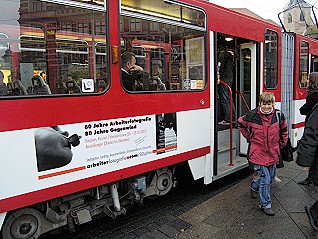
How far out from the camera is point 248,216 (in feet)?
13.3

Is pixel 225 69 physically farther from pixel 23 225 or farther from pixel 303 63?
pixel 23 225

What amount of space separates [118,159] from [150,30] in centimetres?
149

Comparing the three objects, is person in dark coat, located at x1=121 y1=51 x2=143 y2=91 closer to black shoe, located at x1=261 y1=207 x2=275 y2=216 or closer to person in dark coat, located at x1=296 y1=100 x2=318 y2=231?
person in dark coat, located at x1=296 y1=100 x2=318 y2=231

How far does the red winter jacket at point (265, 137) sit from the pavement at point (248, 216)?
0.68m

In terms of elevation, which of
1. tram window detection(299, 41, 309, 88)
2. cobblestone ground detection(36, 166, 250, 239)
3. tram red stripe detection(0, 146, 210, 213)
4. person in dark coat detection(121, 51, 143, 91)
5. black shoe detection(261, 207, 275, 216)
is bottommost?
cobblestone ground detection(36, 166, 250, 239)

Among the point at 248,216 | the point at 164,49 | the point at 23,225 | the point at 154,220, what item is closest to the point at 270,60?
the point at 164,49

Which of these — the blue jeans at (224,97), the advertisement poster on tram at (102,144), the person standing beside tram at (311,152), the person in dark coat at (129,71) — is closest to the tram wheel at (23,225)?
the advertisement poster on tram at (102,144)

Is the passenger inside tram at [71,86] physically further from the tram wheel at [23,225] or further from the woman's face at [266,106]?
the woman's face at [266,106]

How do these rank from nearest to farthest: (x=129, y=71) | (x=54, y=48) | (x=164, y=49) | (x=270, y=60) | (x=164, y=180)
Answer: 1. (x=54, y=48)
2. (x=129, y=71)
3. (x=164, y=49)
4. (x=164, y=180)
5. (x=270, y=60)

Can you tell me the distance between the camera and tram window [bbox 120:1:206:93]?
11.3 ft

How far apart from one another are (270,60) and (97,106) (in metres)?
3.97

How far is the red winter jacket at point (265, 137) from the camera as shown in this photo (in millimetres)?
4043

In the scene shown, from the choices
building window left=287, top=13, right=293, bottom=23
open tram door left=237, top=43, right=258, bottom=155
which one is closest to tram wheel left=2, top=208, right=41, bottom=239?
open tram door left=237, top=43, right=258, bottom=155

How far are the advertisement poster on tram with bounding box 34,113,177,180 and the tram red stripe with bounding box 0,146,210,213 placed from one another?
0.21 feet
